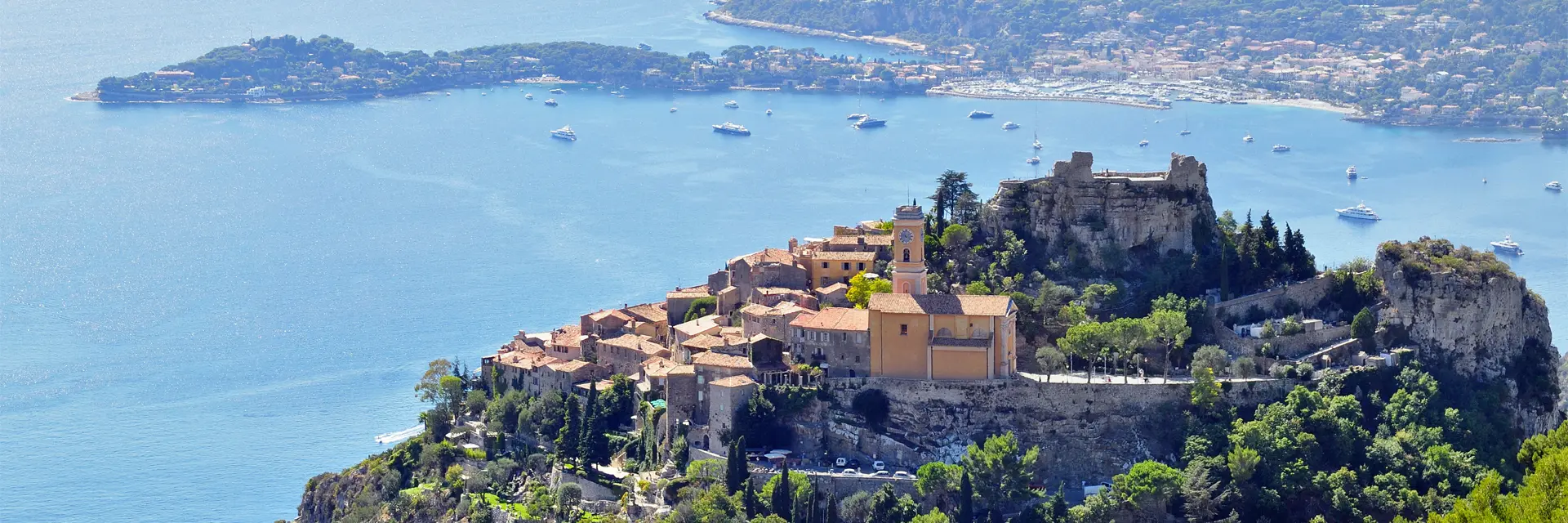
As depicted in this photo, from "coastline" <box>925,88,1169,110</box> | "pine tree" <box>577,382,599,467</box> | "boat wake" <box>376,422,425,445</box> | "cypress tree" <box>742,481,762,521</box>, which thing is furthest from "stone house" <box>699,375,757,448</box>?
"coastline" <box>925,88,1169,110</box>

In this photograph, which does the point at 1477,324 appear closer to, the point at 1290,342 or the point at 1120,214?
the point at 1290,342

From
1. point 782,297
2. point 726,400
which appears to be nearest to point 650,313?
point 782,297

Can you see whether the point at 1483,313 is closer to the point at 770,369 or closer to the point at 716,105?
the point at 770,369

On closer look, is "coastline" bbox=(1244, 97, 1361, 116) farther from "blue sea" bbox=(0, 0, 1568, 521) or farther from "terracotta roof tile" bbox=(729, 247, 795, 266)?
"terracotta roof tile" bbox=(729, 247, 795, 266)

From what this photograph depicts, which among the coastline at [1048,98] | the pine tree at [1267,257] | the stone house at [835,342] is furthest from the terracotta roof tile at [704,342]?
the coastline at [1048,98]

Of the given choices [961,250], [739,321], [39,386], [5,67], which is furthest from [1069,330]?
[5,67]

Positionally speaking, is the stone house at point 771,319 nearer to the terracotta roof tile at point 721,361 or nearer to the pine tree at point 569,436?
the terracotta roof tile at point 721,361

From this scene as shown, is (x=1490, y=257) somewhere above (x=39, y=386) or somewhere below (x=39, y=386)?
above
